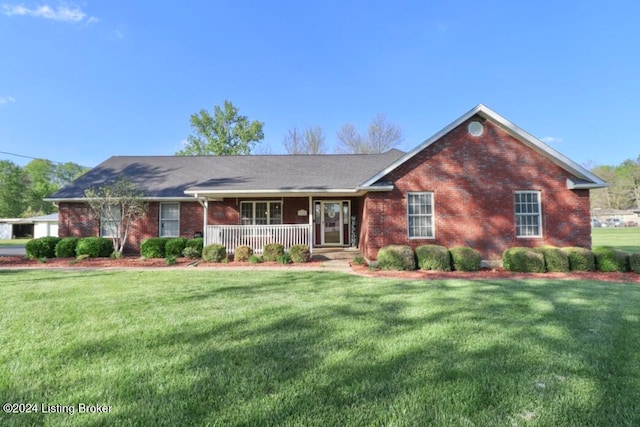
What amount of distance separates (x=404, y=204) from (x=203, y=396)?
9.86m

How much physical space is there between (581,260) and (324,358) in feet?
33.7

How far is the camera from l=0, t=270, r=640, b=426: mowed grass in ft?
8.48

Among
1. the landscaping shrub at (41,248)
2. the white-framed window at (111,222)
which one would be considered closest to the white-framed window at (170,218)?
the white-framed window at (111,222)

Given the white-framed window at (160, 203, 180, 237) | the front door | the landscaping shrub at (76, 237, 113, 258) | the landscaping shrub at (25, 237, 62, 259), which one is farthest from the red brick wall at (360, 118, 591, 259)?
the landscaping shrub at (25, 237, 62, 259)

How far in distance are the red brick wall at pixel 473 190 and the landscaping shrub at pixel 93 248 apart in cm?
1051

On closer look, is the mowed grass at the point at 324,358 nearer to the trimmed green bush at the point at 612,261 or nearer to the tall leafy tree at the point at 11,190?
the trimmed green bush at the point at 612,261

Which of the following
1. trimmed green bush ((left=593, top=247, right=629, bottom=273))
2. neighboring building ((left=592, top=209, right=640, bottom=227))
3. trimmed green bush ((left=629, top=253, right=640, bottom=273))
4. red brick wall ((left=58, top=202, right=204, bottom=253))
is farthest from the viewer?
neighboring building ((left=592, top=209, right=640, bottom=227))

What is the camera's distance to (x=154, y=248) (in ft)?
42.5

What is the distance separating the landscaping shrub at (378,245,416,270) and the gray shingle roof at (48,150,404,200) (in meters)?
3.34

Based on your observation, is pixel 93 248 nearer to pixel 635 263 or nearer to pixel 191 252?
pixel 191 252

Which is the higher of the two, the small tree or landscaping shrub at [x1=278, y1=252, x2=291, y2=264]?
the small tree

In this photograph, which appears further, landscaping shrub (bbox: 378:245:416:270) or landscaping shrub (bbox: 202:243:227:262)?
landscaping shrub (bbox: 202:243:227:262)

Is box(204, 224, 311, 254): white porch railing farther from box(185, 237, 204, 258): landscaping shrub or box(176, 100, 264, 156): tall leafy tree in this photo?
box(176, 100, 264, 156): tall leafy tree

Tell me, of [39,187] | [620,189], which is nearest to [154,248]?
[39,187]
